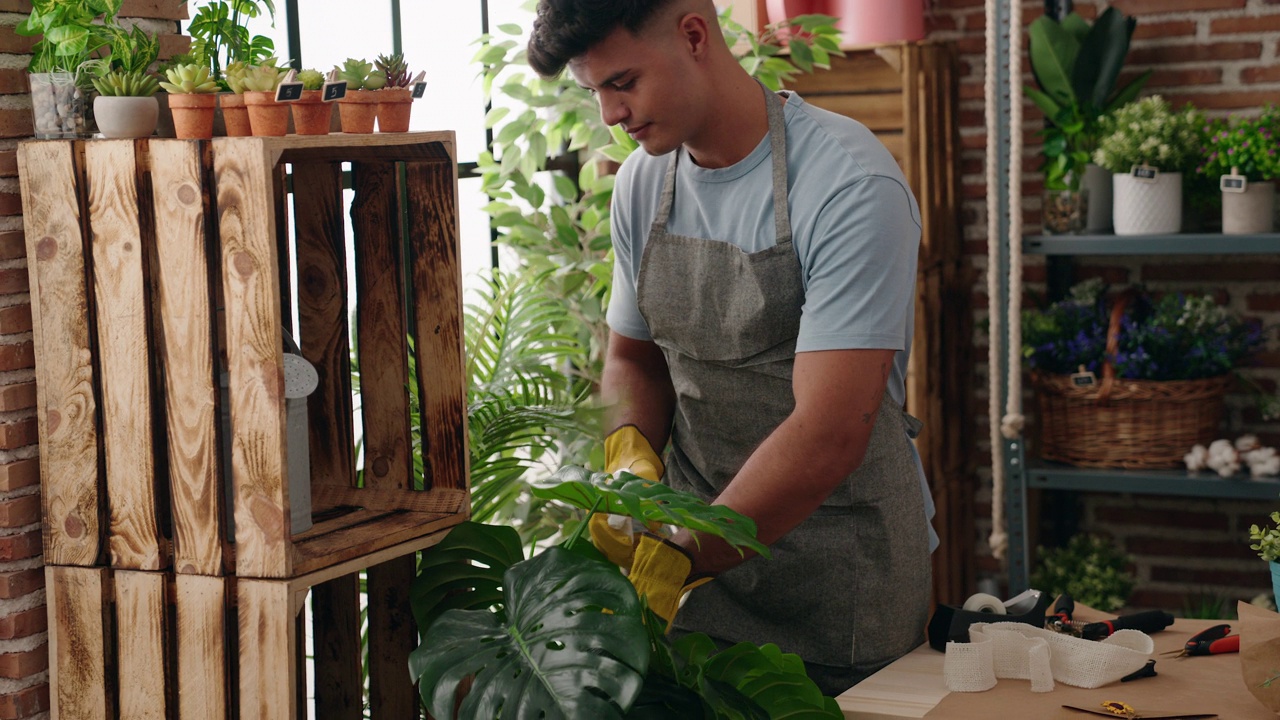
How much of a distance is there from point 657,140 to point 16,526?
0.91m

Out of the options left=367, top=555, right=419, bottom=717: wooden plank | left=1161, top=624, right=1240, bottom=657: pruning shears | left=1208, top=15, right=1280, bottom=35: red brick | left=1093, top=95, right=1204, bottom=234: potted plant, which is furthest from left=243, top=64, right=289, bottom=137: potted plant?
left=1208, top=15, right=1280, bottom=35: red brick

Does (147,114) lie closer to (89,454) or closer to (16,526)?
(89,454)

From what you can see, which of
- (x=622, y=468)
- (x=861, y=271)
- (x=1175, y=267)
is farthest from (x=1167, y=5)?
(x=622, y=468)

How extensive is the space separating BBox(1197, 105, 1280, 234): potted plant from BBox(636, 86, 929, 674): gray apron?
1448 millimetres

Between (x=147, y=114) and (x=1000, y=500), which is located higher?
(x=147, y=114)

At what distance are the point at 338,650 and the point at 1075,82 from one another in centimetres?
223

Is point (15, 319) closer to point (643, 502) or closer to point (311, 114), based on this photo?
point (311, 114)

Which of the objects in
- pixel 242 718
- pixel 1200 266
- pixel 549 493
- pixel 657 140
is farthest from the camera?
pixel 1200 266

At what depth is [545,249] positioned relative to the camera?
117 inches

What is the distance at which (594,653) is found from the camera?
3.93ft

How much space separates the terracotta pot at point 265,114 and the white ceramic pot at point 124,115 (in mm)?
111

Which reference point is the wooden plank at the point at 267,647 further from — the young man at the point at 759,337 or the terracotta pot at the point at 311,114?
the terracotta pot at the point at 311,114

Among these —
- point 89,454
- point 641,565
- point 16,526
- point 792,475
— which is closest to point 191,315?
point 89,454

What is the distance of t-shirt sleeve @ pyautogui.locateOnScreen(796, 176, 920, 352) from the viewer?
5.19 feet
